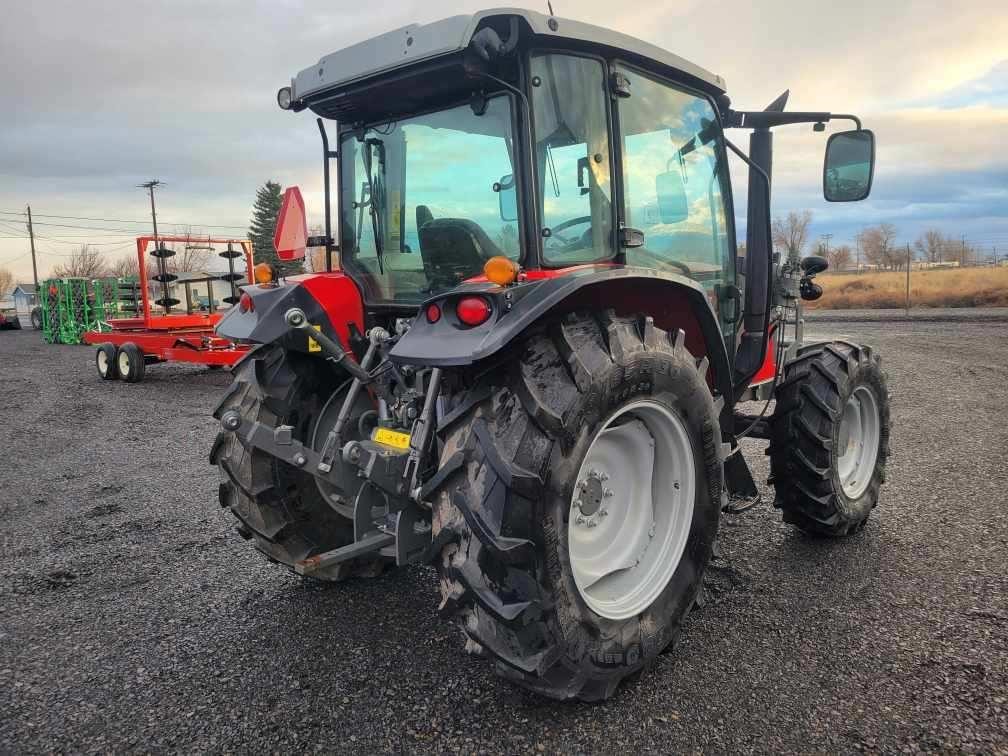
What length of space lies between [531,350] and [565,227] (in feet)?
2.23

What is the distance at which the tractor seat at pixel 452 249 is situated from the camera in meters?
2.77

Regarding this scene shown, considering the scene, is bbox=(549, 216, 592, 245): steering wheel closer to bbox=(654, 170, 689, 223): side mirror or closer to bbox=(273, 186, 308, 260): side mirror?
bbox=(654, 170, 689, 223): side mirror

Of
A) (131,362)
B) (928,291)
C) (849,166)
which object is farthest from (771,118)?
(928,291)

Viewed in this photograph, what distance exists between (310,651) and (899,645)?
228 cm

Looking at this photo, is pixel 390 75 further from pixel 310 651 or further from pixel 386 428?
pixel 310 651

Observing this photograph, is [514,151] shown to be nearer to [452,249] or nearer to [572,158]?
[572,158]

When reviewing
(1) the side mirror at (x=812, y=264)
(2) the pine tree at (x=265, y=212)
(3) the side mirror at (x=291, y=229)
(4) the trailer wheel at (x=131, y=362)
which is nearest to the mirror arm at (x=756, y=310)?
(1) the side mirror at (x=812, y=264)

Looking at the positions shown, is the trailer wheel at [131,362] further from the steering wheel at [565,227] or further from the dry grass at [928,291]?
the dry grass at [928,291]

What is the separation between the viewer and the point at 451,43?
232cm

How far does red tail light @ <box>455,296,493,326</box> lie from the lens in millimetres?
2127

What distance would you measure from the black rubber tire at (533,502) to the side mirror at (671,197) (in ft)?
3.37

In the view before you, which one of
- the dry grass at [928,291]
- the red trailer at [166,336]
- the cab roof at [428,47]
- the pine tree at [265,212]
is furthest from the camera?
the pine tree at [265,212]

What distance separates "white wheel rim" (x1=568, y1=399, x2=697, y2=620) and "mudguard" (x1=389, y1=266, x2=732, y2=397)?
44 centimetres

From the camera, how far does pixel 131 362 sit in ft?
38.2
